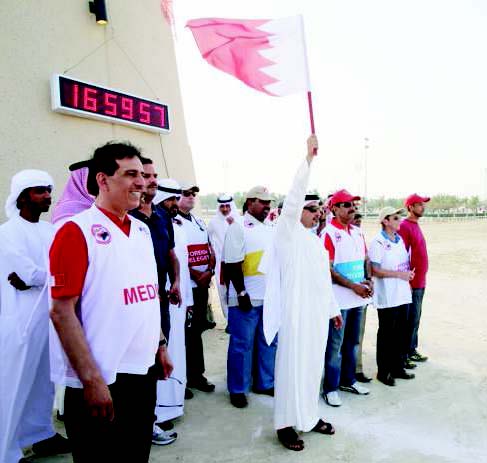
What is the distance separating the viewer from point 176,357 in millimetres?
3699

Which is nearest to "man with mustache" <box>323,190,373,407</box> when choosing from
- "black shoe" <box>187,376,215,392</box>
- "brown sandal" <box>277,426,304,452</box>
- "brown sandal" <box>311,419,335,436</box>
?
"brown sandal" <box>311,419,335,436</box>

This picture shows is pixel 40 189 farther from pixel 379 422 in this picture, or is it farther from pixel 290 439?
pixel 379 422

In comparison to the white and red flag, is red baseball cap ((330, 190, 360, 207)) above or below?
below

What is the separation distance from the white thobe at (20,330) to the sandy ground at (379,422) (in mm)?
395

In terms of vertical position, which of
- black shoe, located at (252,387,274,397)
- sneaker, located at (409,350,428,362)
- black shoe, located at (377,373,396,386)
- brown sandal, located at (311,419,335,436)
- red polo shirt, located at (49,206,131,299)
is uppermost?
red polo shirt, located at (49,206,131,299)

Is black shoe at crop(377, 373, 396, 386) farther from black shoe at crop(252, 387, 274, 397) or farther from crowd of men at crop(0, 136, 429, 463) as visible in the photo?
black shoe at crop(252, 387, 274, 397)

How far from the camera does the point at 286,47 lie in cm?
334

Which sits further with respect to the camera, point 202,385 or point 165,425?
point 202,385

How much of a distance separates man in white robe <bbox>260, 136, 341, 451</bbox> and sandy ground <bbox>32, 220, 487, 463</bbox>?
24cm

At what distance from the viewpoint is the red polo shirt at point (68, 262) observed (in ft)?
5.51

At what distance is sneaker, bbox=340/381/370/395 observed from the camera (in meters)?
4.16

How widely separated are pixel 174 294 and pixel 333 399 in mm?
1820

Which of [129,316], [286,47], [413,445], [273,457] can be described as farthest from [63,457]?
[286,47]

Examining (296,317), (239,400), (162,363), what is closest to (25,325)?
(162,363)
